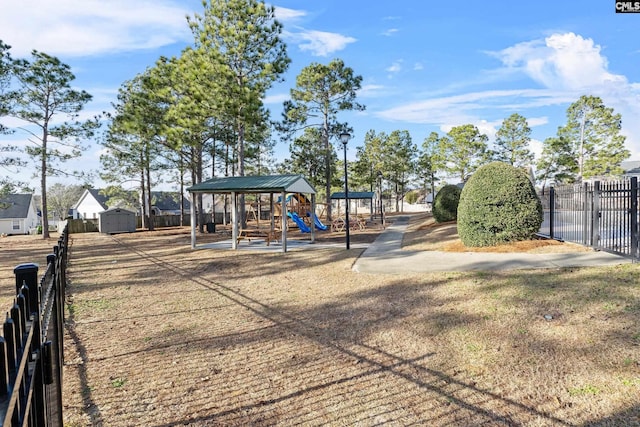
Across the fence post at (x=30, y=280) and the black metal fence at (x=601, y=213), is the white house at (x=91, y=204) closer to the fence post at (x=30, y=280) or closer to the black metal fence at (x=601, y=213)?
the black metal fence at (x=601, y=213)

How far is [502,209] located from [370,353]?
698 cm

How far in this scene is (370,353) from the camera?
4055 mm

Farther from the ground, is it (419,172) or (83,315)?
(419,172)

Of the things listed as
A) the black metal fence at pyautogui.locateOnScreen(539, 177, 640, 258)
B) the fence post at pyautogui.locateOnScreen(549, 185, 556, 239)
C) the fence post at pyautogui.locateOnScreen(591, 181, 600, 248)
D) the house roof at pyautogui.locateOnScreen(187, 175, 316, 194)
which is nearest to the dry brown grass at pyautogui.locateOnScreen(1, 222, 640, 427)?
the black metal fence at pyautogui.locateOnScreen(539, 177, 640, 258)

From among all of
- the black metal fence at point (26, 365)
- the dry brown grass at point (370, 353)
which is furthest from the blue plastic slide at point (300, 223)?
the black metal fence at point (26, 365)

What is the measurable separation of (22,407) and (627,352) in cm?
462

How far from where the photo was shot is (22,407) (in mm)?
1408

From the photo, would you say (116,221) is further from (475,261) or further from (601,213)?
(601,213)

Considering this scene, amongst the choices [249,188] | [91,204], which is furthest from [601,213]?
[91,204]

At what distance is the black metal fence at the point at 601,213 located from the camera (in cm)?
683

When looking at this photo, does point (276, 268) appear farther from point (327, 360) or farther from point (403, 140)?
point (403, 140)

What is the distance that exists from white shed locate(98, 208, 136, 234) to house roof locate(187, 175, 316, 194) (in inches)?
547

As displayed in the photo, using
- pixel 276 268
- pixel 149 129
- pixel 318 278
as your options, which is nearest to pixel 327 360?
pixel 318 278

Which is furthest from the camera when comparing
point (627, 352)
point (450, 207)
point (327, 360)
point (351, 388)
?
point (450, 207)
